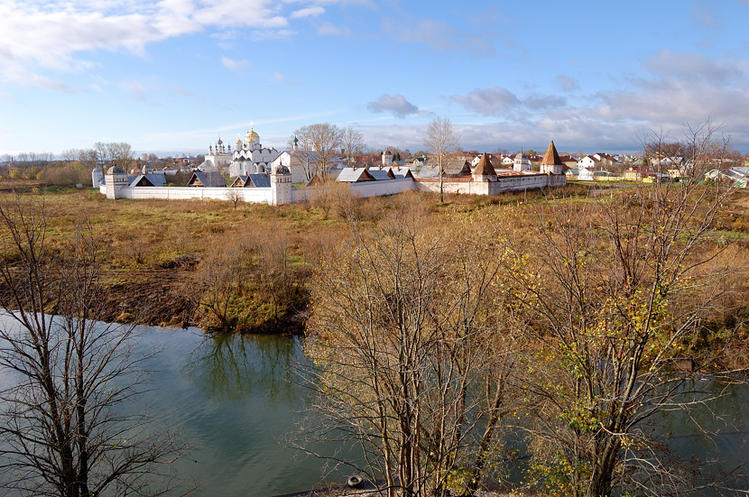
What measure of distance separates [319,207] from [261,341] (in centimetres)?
1759

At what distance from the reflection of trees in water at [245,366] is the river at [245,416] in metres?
0.03

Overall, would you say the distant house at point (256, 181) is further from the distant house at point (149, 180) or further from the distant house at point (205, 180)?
the distant house at point (149, 180)

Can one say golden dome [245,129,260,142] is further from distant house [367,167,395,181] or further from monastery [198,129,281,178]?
distant house [367,167,395,181]

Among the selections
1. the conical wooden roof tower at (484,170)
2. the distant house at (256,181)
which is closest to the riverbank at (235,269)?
the distant house at (256,181)

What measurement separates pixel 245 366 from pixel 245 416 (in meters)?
3.32

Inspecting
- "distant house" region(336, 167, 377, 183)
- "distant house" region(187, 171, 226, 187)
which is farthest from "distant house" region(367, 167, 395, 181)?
"distant house" region(187, 171, 226, 187)

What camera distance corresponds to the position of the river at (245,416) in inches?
398

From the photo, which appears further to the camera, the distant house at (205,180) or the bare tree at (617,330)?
the distant house at (205,180)

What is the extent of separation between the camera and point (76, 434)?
22.0 ft

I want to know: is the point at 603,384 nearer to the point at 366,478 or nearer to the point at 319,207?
the point at 366,478

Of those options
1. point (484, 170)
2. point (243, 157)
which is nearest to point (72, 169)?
point (243, 157)

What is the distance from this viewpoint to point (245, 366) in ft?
51.4

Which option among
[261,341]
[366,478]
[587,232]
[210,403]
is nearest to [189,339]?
[261,341]

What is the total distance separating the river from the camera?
10109mm
